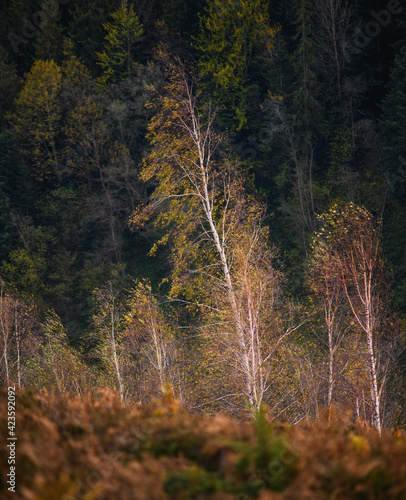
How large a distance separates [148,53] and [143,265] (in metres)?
16.3

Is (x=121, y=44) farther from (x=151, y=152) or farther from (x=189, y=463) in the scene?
(x=189, y=463)

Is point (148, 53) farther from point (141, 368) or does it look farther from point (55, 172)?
point (141, 368)

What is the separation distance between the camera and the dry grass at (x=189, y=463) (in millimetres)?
2629

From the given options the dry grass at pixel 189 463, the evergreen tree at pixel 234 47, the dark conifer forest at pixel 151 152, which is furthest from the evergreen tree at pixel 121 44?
the dry grass at pixel 189 463

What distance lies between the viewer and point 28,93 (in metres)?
31.6

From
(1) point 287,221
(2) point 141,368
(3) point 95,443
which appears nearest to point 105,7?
(1) point 287,221

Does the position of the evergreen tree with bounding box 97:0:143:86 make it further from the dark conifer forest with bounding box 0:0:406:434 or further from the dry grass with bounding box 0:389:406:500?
the dry grass with bounding box 0:389:406:500

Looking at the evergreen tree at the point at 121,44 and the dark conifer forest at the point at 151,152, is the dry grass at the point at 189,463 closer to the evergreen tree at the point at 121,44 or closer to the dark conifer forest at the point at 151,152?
the dark conifer forest at the point at 151,152

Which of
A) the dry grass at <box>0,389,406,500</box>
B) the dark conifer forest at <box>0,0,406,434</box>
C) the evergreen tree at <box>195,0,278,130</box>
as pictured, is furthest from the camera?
the evergreen tree at <box>195,0,278,130</box>

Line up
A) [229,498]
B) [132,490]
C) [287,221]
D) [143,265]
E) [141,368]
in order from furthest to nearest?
[143,265], [287,221], [141,368], [132,490], [229,498]

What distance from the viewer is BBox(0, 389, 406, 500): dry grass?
8.63 ft

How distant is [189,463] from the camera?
2982 millimetres

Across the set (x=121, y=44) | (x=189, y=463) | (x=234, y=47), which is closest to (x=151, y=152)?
(x=234, y=47)

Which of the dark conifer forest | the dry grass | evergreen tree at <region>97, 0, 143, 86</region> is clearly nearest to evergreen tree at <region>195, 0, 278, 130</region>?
the dark conifer forest
